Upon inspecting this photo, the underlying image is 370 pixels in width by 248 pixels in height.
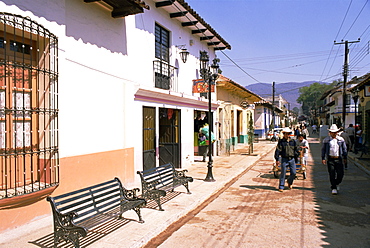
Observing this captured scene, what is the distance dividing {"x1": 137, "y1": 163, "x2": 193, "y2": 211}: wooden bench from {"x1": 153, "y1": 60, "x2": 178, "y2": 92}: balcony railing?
3.67 metres

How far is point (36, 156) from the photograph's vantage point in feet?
18.8

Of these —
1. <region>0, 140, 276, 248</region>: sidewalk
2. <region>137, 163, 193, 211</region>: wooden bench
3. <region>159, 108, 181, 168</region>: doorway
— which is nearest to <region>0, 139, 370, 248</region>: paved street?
<region>0, 140, 276, 248</region>: sidewalk

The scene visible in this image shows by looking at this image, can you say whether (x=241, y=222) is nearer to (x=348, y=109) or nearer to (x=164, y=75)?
(x=164, y=75)

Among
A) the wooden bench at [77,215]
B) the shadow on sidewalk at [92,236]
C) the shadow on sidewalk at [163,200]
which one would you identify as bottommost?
the shadow on sidewalk at [163,200]

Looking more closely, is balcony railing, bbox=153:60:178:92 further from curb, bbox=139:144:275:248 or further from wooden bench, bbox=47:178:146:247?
wooden bench, bbox=47:178:146:247

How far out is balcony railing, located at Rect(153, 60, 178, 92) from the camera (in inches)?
401

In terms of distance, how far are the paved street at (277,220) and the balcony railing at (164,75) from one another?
14.5 feet

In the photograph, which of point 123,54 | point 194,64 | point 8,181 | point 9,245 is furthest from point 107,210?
point 194,64

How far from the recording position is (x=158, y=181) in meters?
6.99

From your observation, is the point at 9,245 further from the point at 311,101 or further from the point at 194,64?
the point at 311,101

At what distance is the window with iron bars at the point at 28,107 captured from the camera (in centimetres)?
507

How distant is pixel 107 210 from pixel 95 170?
211 centimetres

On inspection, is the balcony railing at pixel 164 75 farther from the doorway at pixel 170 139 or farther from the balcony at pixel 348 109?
the balcony at pixel 348 109

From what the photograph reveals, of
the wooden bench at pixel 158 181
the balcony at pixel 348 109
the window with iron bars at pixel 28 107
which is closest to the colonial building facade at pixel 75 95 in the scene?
the window with iron bars at pixel 28 107
